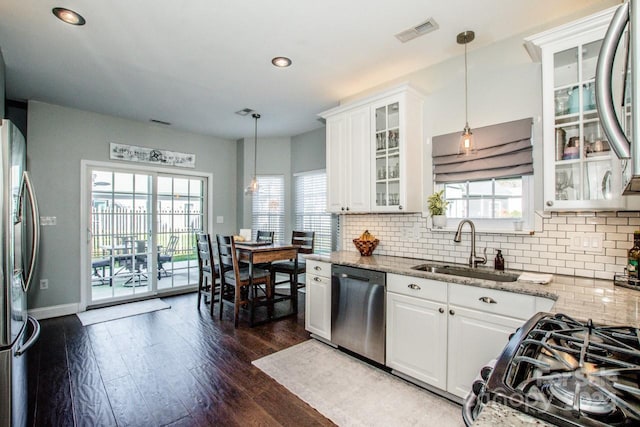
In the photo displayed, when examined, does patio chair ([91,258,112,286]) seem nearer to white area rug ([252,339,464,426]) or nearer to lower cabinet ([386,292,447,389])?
white area rug ([252,339,464,426])

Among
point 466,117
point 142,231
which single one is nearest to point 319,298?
point 466,117

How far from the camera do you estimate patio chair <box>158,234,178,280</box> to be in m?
5.16

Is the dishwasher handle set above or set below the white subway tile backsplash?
below

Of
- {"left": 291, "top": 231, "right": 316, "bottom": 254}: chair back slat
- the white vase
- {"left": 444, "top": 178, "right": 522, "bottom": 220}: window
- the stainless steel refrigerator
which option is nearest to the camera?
the stainless steel refrigerator

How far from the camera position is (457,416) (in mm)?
2074

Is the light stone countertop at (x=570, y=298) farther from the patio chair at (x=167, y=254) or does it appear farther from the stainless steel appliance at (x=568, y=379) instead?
the patio chair at (x=167, y=254)

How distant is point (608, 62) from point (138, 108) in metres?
4.83

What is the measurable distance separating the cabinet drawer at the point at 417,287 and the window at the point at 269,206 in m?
3.51

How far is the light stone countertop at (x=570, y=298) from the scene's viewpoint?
2.08 feet

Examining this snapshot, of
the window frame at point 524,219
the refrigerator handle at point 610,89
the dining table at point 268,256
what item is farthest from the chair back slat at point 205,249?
the refrigerator handle at point 610,89

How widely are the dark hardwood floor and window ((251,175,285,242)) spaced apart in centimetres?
222

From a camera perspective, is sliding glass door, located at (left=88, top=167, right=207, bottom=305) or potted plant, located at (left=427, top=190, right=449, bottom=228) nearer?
potted plant, located at (left=427, top=190, right=449, bottom=228)

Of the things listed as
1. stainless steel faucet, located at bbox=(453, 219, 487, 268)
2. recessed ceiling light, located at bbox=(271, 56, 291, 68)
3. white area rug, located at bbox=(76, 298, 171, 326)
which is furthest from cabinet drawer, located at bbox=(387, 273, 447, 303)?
white area rug, located at bbox=(76, 298, 171, 326)

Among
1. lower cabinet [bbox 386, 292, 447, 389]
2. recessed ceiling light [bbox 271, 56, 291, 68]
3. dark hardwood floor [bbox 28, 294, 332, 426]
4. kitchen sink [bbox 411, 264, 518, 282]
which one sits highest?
recessed ceiling light [bbox 271, 56, 291, 68]
